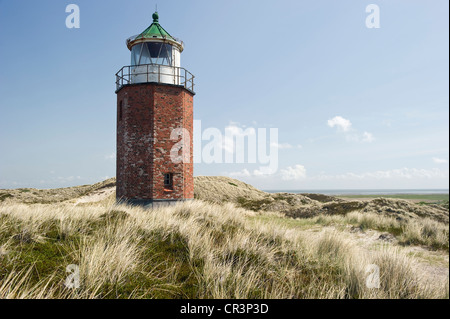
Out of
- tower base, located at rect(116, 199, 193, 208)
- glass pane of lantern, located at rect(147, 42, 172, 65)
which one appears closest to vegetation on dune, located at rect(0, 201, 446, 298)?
tower base, located at rect(116, 199, 193, 208)

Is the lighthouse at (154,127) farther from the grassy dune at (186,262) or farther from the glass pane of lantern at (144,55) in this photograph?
the grassy dune at (186,262)

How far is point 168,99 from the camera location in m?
15.4

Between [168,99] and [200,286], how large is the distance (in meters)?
12.7

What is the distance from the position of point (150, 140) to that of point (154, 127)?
74cm

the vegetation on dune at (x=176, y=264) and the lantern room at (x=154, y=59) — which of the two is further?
the lantern room at (x=154, y=59)

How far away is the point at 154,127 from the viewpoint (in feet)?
49.0

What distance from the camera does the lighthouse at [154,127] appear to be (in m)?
15.0

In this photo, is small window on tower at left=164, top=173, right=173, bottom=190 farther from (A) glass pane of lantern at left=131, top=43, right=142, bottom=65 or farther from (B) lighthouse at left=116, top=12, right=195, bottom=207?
(A) glass pane of lantern at left=131, top=43, right=142, bottom=65

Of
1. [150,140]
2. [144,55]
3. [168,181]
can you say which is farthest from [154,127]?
[144,55]

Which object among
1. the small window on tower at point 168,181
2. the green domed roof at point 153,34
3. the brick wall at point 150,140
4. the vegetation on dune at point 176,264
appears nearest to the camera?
the vegetation on dune at point 176,264

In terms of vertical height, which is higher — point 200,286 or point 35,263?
point 35,263

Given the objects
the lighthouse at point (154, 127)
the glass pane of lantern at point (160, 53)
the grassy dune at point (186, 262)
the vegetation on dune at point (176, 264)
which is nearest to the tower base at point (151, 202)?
the lighthouse at point (154, 127)
